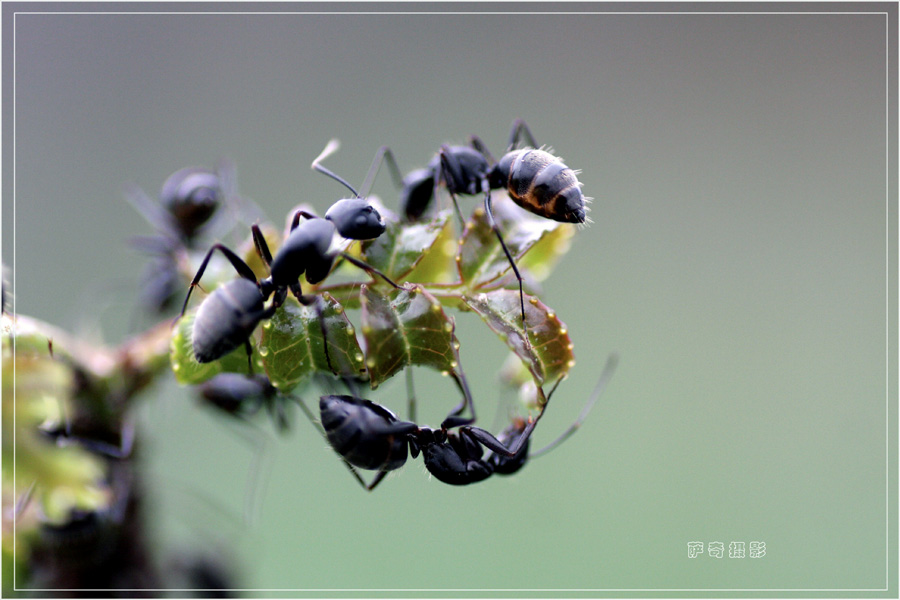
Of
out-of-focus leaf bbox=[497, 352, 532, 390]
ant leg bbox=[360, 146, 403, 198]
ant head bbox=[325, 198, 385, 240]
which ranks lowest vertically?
out-of-focus leaf bbox=[497, 352, 532, 390]

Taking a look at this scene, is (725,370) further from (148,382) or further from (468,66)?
(148,382)

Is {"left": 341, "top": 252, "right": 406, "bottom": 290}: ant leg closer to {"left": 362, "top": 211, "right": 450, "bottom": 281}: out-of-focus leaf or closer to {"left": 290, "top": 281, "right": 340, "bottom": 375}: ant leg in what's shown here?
{"left": 362, "top": 211, "right": 450, "bottom": 281}: out-of-focus leaf

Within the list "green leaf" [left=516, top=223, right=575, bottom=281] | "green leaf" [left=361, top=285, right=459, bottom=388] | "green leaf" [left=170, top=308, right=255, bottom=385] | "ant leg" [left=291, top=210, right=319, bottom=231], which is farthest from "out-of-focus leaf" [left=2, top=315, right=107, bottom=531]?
"green leaf" [left=516, top=223, right=575, bottom=281]

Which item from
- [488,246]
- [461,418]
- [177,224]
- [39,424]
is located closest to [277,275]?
[488,246]

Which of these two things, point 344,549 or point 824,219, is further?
point 824,219

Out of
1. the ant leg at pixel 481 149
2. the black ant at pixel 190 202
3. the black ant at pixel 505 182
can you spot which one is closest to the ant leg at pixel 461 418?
the black ant at pixel 505 182

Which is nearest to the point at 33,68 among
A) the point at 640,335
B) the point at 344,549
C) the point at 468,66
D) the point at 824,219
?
the point at 468,66

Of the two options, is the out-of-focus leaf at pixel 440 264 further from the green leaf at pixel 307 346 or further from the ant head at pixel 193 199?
the ant head at pixel 193 199
